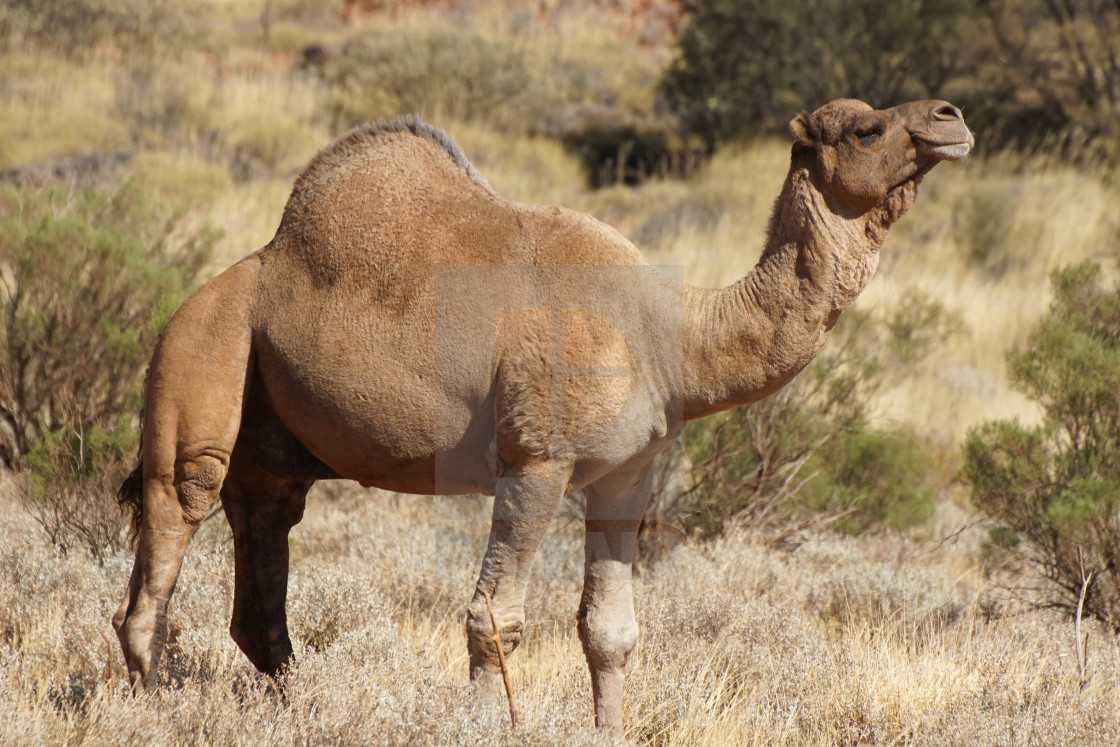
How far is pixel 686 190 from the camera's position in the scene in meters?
17.2

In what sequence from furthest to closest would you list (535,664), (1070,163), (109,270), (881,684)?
(1070,163) → (109,270) → (535,664) → (881,684)

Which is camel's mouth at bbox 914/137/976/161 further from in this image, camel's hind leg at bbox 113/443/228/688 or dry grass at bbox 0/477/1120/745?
camel's hind leg at bbox 113/443/228/688

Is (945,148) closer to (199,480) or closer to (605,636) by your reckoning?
(605,636)

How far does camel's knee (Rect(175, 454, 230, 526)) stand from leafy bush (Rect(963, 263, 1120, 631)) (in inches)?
171

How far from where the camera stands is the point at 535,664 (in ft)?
16.1

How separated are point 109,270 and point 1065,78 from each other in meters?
18.0

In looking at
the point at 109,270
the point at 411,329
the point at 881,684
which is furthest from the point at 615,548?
the point at 109,270

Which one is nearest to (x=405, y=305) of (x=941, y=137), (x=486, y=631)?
(x=486, y=631)

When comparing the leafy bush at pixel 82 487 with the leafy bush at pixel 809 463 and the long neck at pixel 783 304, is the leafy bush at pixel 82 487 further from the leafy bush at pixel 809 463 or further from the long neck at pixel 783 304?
the long neck at pixel 783 304

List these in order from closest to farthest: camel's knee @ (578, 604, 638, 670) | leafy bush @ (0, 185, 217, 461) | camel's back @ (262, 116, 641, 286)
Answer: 1. camel's back @ (262, 116, 641, 286)
2. camel's knee @ (578, 604, 638, 670)
3. leafy bush @ (0, 185, 217, 461)

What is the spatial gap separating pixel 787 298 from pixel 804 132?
488 mm

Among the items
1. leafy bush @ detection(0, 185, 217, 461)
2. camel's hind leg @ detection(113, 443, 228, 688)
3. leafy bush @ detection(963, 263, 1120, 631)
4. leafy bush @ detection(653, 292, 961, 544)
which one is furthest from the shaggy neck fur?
leafy bush @ detection(0, 185, 217, 461)

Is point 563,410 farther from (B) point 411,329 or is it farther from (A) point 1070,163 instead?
(A) point 1070,163

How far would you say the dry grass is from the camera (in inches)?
142
